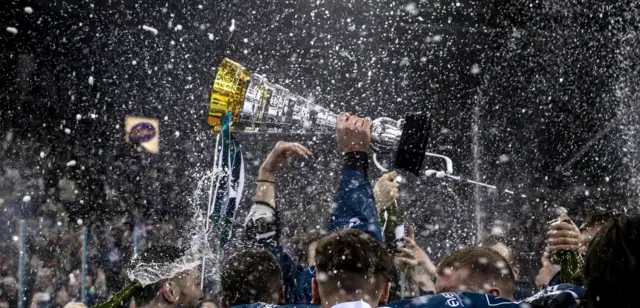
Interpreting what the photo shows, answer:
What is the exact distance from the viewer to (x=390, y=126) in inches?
92.3

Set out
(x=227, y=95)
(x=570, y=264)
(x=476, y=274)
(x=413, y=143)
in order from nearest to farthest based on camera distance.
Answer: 1. (x=570, y=264)
2. (x=476, y=274)
3. (x=413, y=143)
4. (x=227, y=95)

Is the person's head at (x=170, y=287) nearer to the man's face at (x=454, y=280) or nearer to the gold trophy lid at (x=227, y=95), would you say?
the gold trophy lid at (x=227, y=95)

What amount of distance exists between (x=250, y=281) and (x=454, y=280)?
0.57 m

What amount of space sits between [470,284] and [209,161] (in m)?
7.39

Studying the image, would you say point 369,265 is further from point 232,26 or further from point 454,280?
point 232,26

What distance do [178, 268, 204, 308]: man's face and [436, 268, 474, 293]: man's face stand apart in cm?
82

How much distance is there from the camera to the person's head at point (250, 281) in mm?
1937

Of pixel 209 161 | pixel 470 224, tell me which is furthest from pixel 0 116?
pixel 470 224

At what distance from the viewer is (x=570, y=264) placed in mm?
1688

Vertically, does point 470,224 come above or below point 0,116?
below

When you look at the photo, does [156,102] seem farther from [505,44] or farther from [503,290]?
[503,290]

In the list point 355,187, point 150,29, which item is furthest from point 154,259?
point 150,29

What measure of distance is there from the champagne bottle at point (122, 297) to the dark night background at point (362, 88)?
5468 millimetres

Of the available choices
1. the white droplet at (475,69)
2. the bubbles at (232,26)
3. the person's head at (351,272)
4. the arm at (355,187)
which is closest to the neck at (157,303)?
the arm at (355,187)
